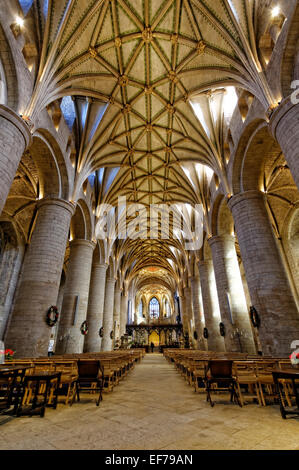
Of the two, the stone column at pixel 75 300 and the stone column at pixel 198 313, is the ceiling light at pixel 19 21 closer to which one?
the stone column at pixel 75 300

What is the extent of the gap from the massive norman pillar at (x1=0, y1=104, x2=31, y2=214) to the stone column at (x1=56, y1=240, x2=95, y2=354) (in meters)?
8.17

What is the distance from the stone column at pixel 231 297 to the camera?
12.6 metres

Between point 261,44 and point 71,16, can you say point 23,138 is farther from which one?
point 261,44

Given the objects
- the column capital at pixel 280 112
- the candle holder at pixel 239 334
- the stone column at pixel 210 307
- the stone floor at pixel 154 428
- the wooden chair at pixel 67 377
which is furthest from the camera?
the stone column at pixel 210 307

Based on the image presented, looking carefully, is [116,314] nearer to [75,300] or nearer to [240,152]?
[75,300]

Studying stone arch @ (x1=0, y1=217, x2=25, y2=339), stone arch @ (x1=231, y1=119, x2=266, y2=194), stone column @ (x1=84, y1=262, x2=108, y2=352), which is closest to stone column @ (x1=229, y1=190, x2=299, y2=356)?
stone arch @ (x1=231, y1=119, x2=266, y2=194)

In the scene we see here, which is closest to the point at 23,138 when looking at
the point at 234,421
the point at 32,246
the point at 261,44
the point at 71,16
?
the point at 32,246

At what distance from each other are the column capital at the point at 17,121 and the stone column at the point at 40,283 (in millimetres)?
3936

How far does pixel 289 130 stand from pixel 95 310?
16549 mm

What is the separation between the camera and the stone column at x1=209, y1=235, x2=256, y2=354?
12.6 metres

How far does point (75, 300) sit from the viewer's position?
45.2 ft

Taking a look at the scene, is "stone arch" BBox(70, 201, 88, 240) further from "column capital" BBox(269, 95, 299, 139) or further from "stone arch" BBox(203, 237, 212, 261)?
"column capital" BBox(269, 95, 299, 139)
